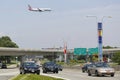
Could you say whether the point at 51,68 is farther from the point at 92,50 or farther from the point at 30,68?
the point at 92,50

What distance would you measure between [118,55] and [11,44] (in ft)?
332

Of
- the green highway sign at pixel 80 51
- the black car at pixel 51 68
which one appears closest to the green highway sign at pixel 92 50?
the green highway sign at pixel 80 51

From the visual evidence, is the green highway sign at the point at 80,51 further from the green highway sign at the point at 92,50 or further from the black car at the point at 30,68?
the black car at the point at 30,68

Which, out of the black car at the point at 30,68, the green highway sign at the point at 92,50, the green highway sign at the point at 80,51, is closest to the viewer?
the black car at the point at 30,68

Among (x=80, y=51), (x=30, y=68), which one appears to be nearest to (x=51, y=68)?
(x=30, y=68)

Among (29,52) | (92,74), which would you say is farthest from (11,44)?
(92,74)

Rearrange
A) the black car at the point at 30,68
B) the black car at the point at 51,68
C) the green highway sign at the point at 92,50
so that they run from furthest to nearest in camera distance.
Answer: the green highway sign at the point at 92,50, the black car at the point at 51,68, the black car at the point at 30,68

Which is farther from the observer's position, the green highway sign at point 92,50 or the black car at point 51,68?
the green highway sign at point 92,50

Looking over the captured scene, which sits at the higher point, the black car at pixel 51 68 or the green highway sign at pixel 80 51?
the green highway sign at pixel 80 51

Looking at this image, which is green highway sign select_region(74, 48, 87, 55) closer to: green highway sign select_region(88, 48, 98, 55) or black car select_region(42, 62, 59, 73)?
green highway sign select_region(88, 48, 98, 55)

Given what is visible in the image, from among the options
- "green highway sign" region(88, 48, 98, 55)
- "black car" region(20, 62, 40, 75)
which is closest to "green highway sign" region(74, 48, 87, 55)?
"green highway sign" region(88, 48, 98, 55)

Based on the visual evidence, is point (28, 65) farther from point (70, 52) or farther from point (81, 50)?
point (70, 52)

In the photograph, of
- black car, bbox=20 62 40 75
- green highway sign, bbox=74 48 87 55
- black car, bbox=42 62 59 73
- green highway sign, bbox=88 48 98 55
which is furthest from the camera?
green highway sign, bbox=74 48 87 55

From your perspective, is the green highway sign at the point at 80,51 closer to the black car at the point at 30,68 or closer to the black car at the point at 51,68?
the black car at the point at 51,68
